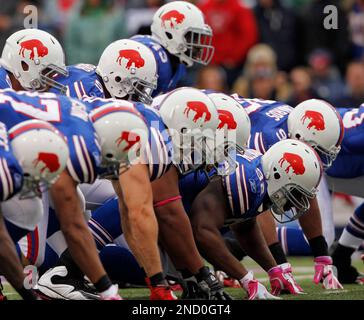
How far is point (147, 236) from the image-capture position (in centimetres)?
526

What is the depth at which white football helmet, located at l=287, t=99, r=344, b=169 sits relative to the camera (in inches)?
253

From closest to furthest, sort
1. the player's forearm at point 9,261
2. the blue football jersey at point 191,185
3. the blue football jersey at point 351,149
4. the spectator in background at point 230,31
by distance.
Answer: the player's forearm at point 9,261 → the blue football jersey at point 191,185 → the blue football jersey at point 351,149 → the spectator in background at point 230,31

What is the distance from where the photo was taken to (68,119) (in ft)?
16.6

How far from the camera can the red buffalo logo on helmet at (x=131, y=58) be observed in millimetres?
6366

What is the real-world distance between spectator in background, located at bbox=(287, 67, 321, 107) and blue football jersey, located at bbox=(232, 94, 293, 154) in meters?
3.64

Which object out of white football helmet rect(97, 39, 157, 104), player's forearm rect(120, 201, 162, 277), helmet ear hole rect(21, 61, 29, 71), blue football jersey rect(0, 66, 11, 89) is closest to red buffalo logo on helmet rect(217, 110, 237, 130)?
white football helmet rect(97, 39, 157, 104)

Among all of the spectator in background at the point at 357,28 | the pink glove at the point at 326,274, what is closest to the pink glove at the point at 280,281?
the pink glove at the point at 326,274

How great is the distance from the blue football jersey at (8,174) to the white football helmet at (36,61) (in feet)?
5.63

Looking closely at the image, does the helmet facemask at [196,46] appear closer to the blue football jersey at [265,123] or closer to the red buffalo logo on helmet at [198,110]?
the blue football jersey at [265,123]

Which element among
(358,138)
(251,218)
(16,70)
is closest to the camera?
(251,218)

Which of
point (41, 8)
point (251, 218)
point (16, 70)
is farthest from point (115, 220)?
point (41, 8)

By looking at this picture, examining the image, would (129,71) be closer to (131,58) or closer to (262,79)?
(131,58)

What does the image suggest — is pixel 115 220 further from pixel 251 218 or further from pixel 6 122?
pixel 6 122
